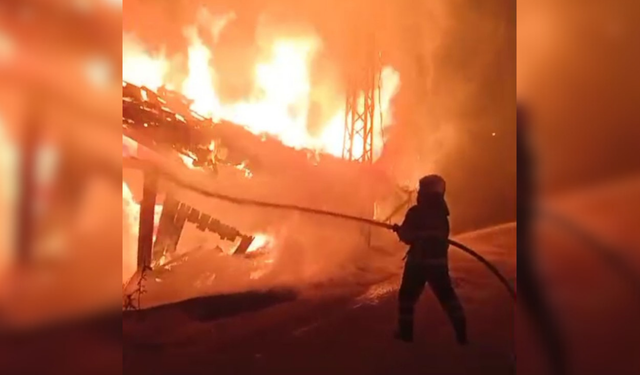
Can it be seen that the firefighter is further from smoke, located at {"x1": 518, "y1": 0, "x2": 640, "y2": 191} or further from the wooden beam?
the wooden beam

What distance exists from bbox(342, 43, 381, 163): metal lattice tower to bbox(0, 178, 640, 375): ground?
390 millimetres

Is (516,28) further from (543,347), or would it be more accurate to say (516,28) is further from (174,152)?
(174,152)

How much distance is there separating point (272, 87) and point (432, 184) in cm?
56

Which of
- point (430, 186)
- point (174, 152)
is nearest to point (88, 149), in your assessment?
point (174, 152)

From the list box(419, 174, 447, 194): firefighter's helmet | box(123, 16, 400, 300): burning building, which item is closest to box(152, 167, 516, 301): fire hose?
box(123, 16, 400, 300): burning building

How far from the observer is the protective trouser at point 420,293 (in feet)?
6.03

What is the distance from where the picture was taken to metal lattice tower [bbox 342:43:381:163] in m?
1.85

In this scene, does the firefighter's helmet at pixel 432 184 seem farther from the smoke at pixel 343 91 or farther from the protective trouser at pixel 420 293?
the protective trouser at pixel 420 293

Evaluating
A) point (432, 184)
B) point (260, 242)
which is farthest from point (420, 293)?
point (260, 242)

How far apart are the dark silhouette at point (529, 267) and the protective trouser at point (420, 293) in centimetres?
22

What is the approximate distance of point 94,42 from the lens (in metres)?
1.70

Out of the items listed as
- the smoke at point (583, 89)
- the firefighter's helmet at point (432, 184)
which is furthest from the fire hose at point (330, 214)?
the smoke at point (583, 89)

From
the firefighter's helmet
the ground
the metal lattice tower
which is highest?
the metal lattice tower

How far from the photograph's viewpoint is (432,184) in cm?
188
